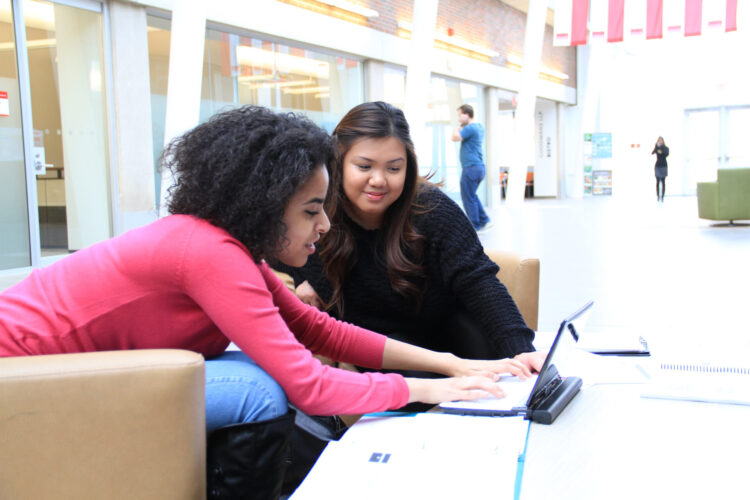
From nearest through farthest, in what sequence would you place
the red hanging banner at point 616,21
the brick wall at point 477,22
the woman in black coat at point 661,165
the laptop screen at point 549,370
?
1. the laptop screen at point 549,370
2. the brick wall at point 477,22
3. the red hanging banner at point 616,21
4. the woman in black coat at point 661,165

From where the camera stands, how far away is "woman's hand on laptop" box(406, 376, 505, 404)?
49.4 inches

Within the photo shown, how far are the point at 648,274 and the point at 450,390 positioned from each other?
15.0 ft

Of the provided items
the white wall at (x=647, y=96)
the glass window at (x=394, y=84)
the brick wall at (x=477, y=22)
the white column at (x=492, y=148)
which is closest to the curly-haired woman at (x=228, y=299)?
the brick wall at (x=477, y=22)

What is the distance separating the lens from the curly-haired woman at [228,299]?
3.74 ft

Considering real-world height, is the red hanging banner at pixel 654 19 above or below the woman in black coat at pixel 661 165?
above

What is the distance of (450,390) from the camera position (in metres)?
1.27

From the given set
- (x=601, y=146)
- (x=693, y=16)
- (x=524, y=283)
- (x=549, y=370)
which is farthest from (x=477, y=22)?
(x=549, y=370)

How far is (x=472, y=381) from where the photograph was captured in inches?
50.6

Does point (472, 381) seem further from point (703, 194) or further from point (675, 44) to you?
point (675, 44)

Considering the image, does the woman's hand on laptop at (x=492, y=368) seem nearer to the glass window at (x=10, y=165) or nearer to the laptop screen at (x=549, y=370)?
the laptop screen at (x=549, y=370)

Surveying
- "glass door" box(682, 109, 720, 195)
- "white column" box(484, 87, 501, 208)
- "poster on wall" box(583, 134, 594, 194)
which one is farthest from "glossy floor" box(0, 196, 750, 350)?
"glass door" box(682, 109, 720, 195)

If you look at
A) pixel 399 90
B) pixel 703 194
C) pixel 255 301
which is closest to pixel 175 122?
pixel 255 301

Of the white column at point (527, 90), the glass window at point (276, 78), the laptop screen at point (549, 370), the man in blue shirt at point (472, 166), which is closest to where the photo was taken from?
the laptop screen at point (549, 370)

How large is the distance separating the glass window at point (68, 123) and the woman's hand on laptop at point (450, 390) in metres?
5.91
